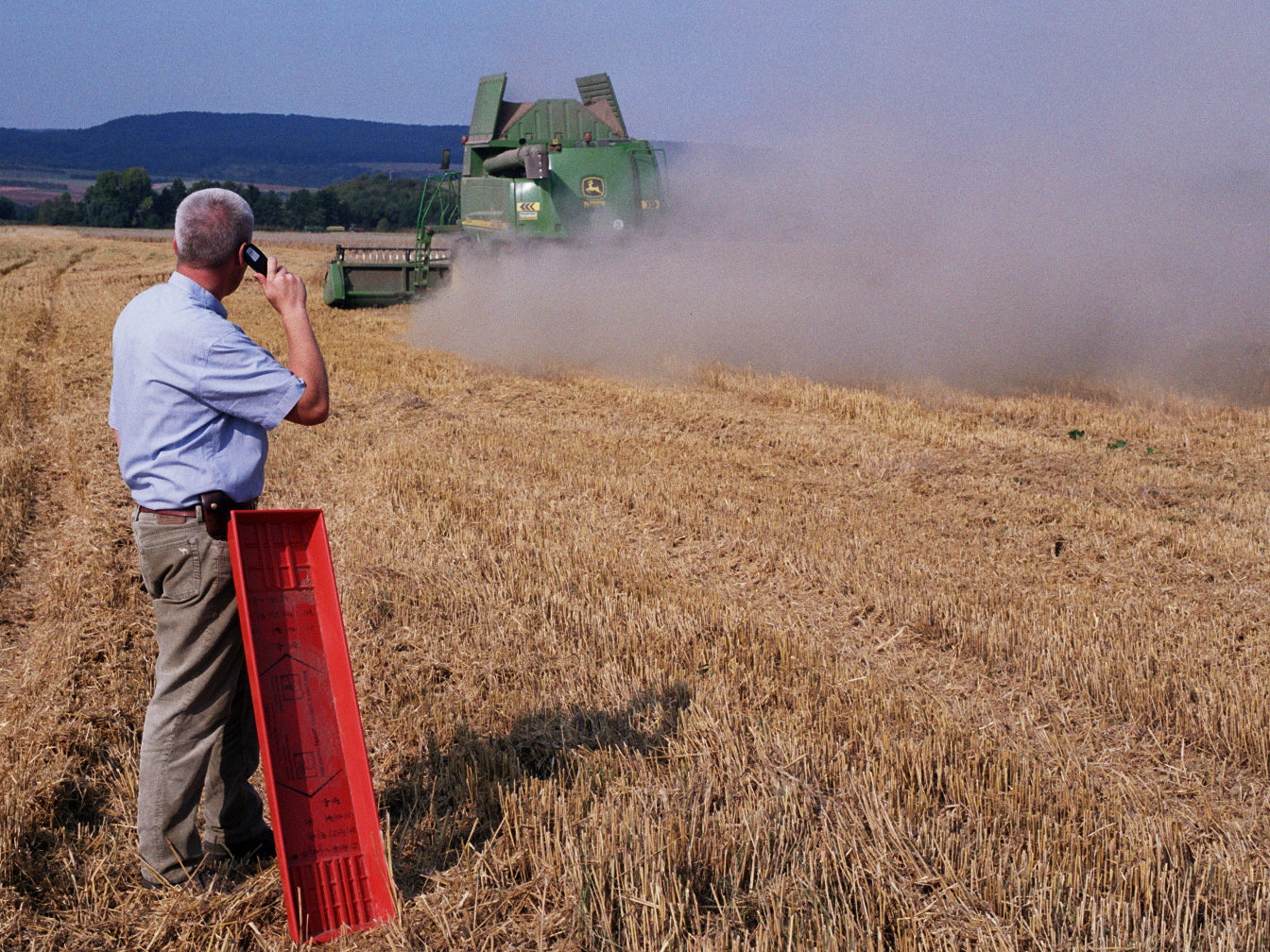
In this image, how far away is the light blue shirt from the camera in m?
2.71

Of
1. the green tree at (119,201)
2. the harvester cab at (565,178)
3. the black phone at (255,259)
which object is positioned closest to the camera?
the black phone at (255,259)

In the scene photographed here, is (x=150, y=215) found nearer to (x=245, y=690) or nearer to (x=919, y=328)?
(x=919, y=328)

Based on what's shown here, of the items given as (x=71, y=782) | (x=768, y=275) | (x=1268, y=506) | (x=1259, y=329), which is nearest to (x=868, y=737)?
(x=71, y=782)

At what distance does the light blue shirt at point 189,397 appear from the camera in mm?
2705

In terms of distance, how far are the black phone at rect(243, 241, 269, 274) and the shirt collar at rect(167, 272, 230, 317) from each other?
0.42 feet

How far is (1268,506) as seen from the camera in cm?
678

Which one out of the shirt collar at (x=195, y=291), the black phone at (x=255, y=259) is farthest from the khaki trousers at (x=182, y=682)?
the black phone at (x=255, y=259)

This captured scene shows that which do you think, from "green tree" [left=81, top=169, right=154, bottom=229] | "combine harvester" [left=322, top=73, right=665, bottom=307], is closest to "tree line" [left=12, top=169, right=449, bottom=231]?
"green tree" [left=81, top=169, right=154, bottom=229]

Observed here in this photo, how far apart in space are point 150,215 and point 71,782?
79352mm

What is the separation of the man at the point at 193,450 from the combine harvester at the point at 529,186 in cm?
1215

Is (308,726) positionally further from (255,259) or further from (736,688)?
(736,688)

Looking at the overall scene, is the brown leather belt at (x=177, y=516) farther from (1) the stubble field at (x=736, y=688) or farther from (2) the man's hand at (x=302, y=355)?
(1) the stubble field at (x=736, y=688)

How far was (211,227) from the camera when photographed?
2760mm

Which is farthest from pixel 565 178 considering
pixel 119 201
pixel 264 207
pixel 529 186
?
pixel 119 201
